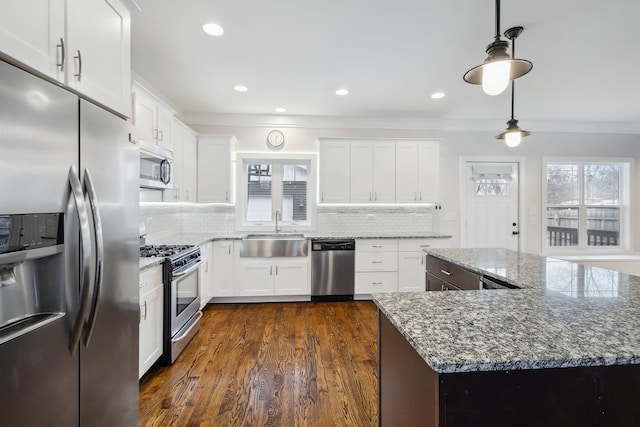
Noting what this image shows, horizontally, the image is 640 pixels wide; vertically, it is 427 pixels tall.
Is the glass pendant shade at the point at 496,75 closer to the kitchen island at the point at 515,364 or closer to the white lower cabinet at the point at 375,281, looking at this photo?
the kitchen island at the point at 515,364

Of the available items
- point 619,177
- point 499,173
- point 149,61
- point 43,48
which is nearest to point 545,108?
point 499,173

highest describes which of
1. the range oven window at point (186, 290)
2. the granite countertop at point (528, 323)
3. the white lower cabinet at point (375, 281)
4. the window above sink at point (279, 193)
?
the window above sink at point (279, 193)

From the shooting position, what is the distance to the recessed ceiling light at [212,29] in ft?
7.31

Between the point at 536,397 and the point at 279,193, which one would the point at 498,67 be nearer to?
the point at 536,397

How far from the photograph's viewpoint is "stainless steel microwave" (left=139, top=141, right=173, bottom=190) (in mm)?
2473

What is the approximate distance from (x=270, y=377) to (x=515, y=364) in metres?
1.94

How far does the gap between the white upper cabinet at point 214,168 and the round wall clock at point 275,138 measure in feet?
1.97

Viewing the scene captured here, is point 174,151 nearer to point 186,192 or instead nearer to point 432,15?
point 186,192

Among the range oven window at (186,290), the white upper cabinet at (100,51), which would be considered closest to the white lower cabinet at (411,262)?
the range oven window at (186,290)

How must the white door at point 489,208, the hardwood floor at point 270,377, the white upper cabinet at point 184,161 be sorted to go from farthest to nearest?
the white door at point 489,208, the white upper cabinet at point 184,161, the hardwood floor at point 270,377

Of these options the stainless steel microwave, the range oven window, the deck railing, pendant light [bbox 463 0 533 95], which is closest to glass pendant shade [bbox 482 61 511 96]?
pendant light [bbox 463 0 533 95]

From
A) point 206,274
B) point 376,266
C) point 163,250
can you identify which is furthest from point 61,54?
point 376,266

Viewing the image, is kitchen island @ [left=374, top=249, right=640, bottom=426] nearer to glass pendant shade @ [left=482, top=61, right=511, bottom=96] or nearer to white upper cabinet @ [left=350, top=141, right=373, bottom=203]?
glass pendant shade @ [left=482, top=61, right=511, bottom=96]

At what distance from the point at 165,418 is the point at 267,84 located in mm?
3081
